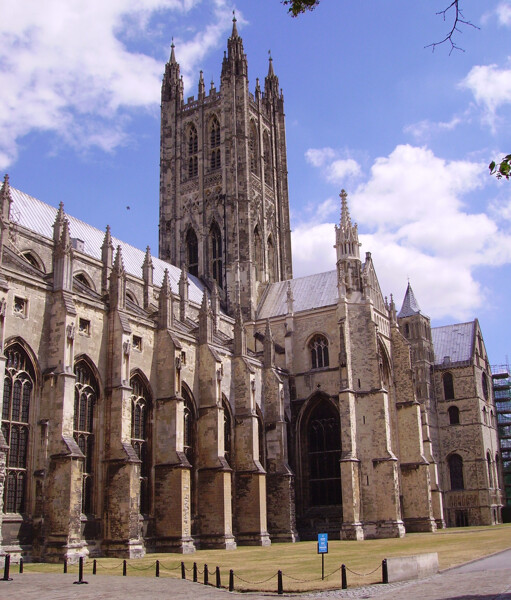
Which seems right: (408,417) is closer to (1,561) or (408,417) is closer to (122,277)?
(122,277)

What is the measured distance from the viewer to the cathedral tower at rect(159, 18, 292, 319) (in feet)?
177

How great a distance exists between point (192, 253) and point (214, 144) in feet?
31.5

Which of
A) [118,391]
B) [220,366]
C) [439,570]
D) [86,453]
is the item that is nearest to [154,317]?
[220,366]

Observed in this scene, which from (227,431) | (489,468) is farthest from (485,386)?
(227,431)

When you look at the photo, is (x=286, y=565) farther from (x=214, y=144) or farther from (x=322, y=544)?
(x=214, y=144)

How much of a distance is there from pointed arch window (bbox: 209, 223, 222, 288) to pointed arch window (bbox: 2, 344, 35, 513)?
28263mm

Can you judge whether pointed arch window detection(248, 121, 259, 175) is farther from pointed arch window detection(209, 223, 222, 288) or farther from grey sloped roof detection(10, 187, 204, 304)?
grey sloped roof detection(10, 187, 204, 304)

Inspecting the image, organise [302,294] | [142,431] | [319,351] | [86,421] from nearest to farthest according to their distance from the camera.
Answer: [86,421]
[142,431]
[319,351]
[302,294]

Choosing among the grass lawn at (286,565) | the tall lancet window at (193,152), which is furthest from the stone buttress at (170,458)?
the tall lancet window at (193,152)

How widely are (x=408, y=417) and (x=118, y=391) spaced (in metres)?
24.9

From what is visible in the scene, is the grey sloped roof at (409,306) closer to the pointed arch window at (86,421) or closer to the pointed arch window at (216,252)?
the pointed arch window at (216,252)

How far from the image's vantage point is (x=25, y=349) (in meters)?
26.8

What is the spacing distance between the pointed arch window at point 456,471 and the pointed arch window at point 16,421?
41412 mm

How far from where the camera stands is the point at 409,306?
209ft
